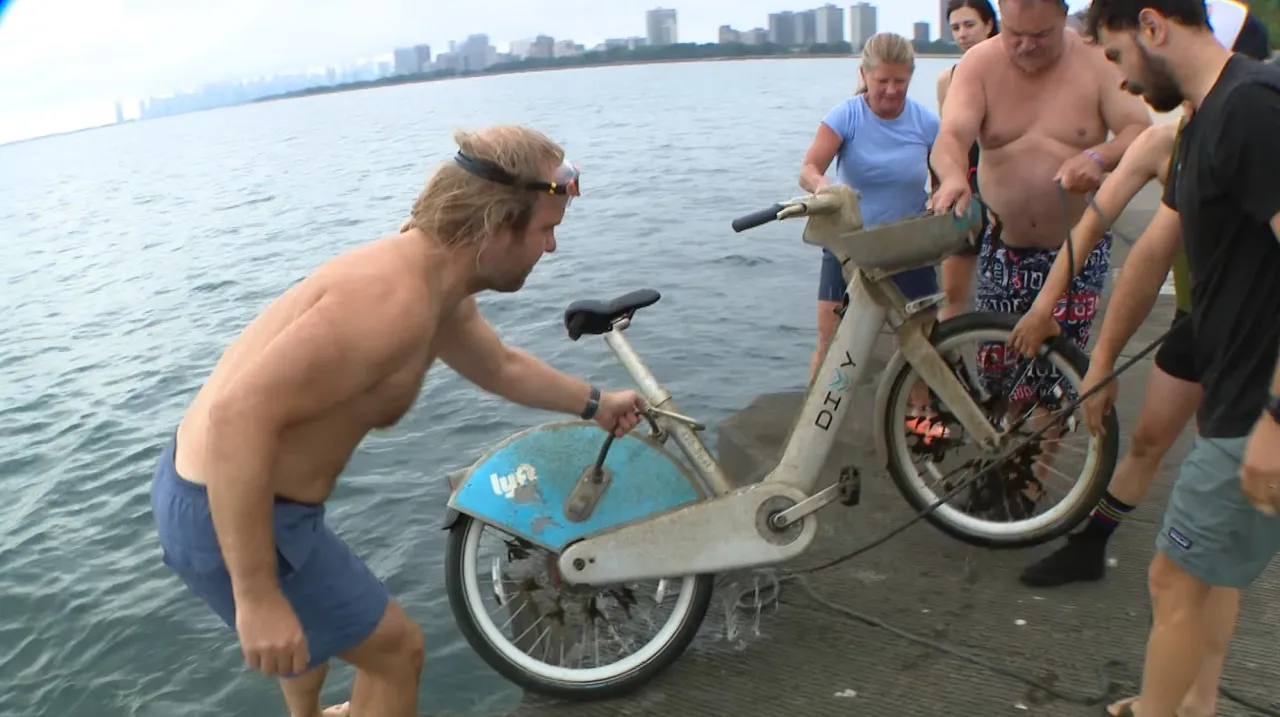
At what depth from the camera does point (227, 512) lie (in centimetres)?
212

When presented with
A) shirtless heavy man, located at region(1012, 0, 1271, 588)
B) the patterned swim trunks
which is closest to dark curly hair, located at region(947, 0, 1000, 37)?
the patterned swim trunks

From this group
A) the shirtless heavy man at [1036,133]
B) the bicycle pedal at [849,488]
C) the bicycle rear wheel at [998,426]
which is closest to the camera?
the bicycle pedal at [849,488]

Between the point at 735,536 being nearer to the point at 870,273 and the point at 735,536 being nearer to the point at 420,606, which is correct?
the point at 870,273

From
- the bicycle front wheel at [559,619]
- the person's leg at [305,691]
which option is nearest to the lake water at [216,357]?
the bicycle front wheel at [559,619]

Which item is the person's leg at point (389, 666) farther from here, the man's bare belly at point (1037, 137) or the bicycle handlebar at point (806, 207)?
the man's bare belly at point (1037, 137)

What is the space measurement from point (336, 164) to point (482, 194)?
3478cm

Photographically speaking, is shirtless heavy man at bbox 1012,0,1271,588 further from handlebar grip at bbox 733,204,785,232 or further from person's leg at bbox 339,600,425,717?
person's leg at bbox 339,600,425,717

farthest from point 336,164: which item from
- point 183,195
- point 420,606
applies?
point 420,606

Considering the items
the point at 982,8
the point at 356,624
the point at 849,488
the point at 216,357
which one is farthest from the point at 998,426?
the point at 216,357

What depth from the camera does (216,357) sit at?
10.4 meters

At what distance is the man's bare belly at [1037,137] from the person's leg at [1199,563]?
1.75 meters

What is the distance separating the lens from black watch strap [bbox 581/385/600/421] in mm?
3281

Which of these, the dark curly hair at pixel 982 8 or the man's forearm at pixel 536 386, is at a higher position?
the dark curly hair at pixel 982 8

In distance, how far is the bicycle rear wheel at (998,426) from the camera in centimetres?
357
